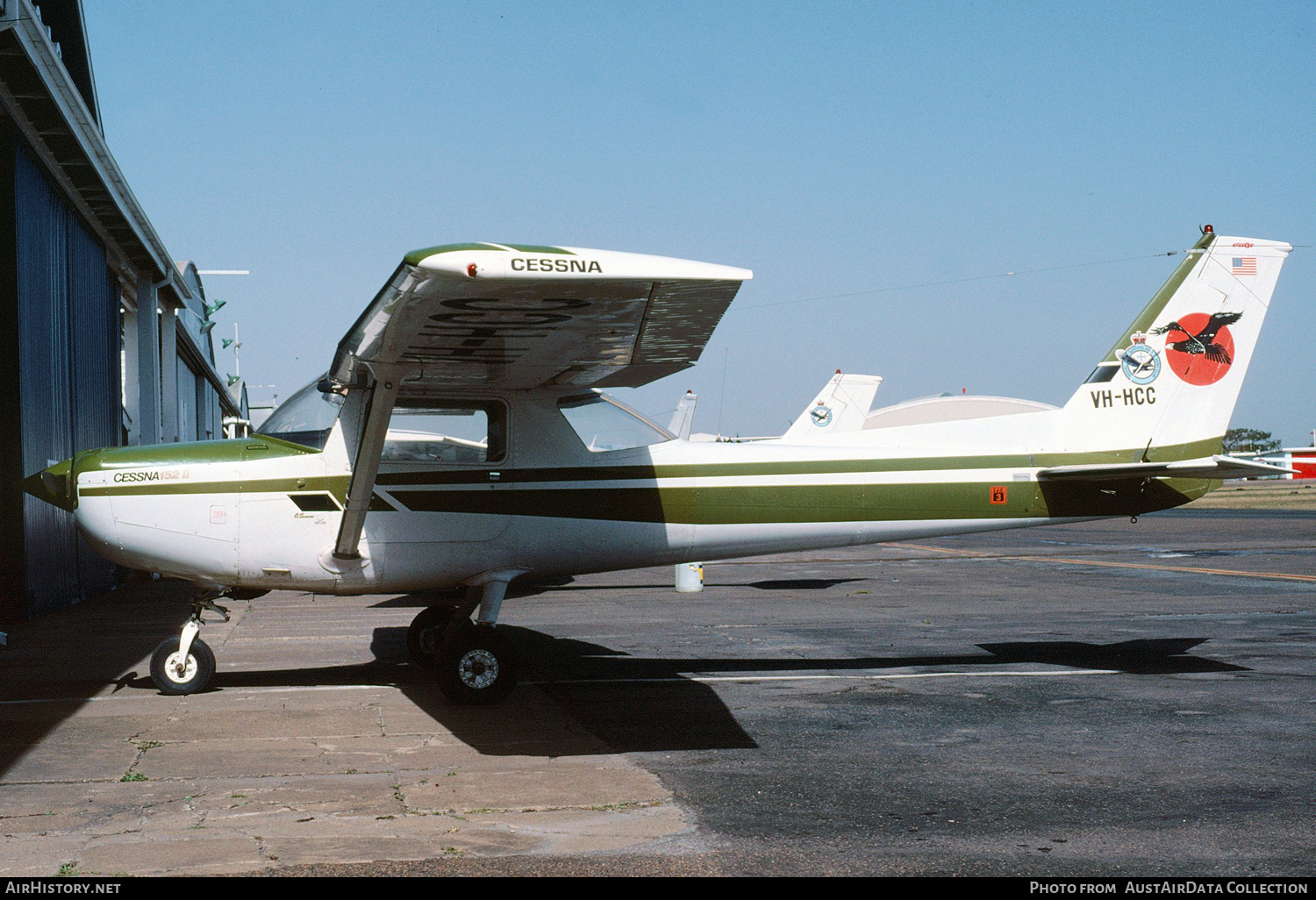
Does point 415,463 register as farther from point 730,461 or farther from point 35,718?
point 35,718

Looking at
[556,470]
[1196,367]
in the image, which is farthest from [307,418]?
[1196,367]

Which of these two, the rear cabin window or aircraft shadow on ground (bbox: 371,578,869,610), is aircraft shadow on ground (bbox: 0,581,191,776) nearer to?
the rear cabin window

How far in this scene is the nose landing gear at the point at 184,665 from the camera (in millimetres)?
7742

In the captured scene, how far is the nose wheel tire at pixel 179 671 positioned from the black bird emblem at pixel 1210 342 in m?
7.88

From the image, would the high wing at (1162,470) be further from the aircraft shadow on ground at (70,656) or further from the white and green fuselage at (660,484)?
the aircraft shadow on ground at (70,656)

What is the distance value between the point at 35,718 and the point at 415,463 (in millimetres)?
2847

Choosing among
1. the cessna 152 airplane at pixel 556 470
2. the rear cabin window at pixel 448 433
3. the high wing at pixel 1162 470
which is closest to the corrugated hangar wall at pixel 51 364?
the cessna 152 airplane at pixel 556 470

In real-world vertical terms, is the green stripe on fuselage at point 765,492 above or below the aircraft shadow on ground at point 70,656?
above

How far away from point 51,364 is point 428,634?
337 inches

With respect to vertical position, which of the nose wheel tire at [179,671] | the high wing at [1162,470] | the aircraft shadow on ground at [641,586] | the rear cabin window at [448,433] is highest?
the high wing at [1162,470]

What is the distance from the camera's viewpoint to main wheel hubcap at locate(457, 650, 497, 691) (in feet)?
23.8

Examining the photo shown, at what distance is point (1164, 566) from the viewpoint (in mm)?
18766

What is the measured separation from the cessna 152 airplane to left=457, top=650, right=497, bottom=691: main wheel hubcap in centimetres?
1

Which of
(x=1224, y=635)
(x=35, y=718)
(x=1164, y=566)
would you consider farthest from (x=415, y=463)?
(x=1164, y=566)
